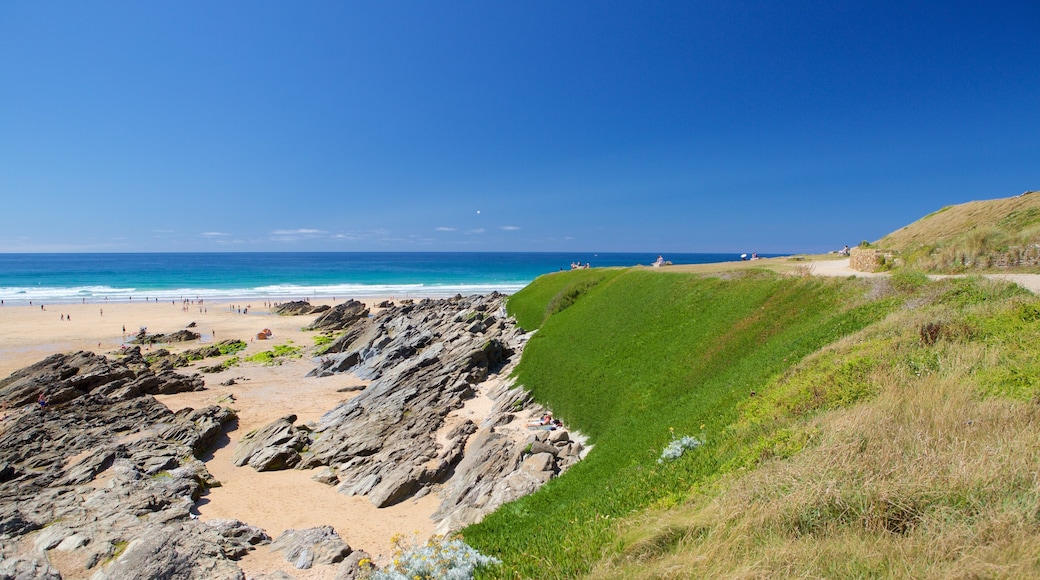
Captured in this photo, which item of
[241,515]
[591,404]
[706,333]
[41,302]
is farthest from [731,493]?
[41,302]

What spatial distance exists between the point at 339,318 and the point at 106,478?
174 feet

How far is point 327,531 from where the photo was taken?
14945 millimetres

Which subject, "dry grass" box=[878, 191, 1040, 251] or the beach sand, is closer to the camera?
the beach sand

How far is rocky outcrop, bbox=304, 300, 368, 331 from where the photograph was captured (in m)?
70.4

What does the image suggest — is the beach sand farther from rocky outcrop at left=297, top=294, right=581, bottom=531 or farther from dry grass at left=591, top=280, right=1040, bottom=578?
dry grass at left=591, top=280, right=1040, bottom=578

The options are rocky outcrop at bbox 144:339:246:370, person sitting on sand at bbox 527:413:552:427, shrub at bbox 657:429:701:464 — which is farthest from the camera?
rocky outcrop at bbox 144:339:246:370

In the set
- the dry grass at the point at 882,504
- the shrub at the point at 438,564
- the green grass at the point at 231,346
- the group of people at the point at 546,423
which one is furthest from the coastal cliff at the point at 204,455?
the green grass at the point at 231,346

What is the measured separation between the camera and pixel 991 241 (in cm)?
2198

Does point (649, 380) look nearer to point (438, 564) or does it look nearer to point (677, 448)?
point (677, 448)

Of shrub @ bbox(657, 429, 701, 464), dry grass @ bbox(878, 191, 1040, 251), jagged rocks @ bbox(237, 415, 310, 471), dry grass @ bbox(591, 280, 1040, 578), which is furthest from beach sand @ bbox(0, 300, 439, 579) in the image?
dry grass @ bbox(878, 191, 1040, 251)

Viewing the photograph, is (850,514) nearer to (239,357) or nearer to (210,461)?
(210,461)

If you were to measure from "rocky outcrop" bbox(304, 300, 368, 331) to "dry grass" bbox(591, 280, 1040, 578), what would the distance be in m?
69.3

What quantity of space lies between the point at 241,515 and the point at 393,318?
42.0 metres

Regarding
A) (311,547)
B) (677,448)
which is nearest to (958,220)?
(677,448)
